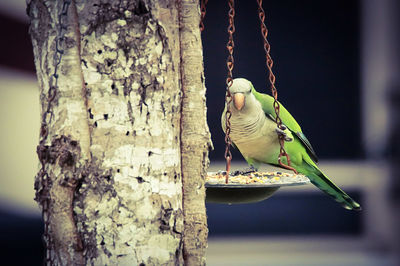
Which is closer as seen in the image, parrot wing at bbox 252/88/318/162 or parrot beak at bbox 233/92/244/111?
parrot beak at bbox 233/92/244/111

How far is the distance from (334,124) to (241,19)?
119cm

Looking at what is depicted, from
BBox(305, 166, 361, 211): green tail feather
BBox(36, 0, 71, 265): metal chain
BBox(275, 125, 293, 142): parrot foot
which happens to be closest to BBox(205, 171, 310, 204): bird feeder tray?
BBox(275, 125, 293, 142): parrot foot

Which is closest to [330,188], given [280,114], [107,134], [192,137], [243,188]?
[280,114]

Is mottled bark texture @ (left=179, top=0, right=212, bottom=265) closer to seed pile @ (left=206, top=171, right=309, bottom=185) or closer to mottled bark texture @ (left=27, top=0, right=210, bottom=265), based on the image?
mottled bark texture @ (left=27, top=0, right=210, bottom=265)

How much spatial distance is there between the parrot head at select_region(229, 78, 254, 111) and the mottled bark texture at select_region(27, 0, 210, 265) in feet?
2.58

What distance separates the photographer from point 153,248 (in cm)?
122

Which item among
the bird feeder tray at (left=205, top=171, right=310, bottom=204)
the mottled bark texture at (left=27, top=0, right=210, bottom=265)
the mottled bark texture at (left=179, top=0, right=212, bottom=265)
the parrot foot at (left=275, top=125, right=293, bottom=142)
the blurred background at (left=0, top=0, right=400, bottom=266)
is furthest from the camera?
the blurred background at (left=0, top=0, right=400, bottom=266)

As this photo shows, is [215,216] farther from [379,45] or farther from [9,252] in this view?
[379,45]

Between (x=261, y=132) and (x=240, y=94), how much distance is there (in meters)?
0.22

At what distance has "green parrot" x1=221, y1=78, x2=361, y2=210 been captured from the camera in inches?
81.5

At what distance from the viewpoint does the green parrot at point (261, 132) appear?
6.79ft

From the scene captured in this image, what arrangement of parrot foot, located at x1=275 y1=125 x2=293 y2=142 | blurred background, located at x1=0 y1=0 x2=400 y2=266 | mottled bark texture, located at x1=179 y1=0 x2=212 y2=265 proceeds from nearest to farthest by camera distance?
mottled bark texture, located at x1=179 y1=0 x2=212 y2=265 → parrot foot, located at x1=275 y1=125 x2=293 y2=142 → blurred background, located at x1=0 y1=0 x2=400 y2=266

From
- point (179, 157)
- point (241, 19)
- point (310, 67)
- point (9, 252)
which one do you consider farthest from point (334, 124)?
point (179, 157)

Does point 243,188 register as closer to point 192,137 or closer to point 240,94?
point 192,137
